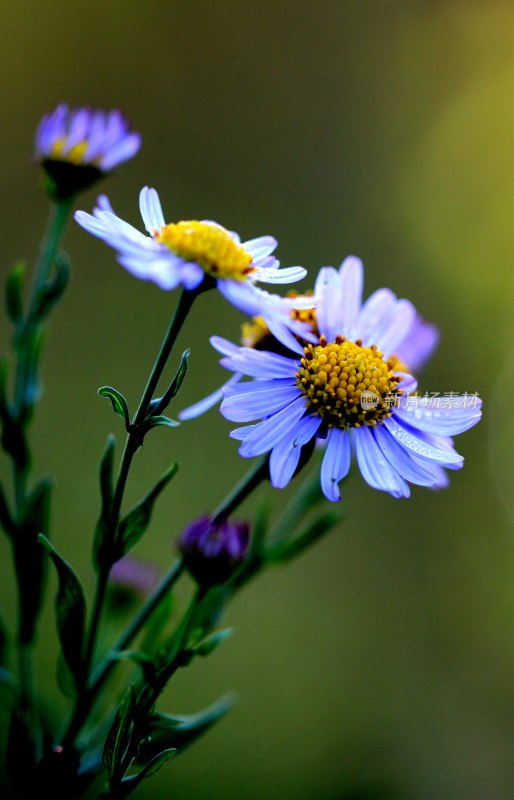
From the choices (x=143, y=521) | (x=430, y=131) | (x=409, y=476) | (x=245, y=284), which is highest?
(x=430, y=131)

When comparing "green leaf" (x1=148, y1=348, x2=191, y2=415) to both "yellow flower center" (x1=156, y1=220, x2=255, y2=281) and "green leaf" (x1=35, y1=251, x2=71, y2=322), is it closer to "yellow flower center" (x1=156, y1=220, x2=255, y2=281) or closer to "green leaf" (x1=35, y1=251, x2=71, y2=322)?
"yellow flower center" (x1=156, y1=220, x2=255, y2=281)

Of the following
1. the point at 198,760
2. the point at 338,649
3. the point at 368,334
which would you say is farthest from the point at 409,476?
the point at 338,649

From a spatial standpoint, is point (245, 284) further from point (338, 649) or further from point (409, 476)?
point (338, 649)

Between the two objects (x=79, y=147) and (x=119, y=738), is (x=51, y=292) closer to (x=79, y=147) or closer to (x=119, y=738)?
(x=79, y=147)

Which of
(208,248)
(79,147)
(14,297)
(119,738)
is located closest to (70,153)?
A: (79,147)

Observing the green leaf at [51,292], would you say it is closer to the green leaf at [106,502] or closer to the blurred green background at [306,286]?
the green leaf at [106,502]

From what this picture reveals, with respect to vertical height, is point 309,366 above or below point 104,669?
above

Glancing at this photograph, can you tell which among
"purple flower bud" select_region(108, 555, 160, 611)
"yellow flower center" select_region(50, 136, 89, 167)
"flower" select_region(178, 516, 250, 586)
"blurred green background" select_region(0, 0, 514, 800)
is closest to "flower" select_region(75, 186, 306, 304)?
"flower" select_region(178, 516, 250, 586)
